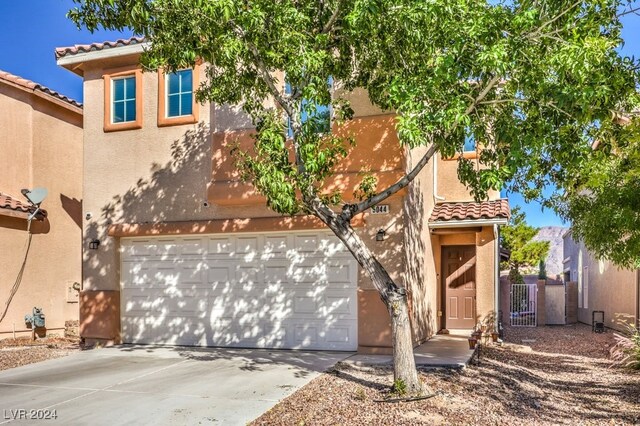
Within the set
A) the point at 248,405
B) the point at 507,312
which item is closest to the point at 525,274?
the point at 507,312

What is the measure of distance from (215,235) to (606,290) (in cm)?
1519

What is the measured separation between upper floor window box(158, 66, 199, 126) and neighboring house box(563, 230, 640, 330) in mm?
10306

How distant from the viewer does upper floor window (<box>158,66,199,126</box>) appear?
13.3 metres

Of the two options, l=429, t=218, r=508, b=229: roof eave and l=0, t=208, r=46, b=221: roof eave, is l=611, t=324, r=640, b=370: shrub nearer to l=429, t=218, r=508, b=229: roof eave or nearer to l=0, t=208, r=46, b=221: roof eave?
l=429, t=218, r=508, b=229: roof eave

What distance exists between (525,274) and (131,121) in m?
24.8

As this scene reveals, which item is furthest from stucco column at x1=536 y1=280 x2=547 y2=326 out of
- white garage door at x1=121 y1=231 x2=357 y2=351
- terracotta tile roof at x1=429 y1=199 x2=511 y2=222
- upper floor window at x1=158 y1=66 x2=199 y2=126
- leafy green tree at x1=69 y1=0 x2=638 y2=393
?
upper floor window at x1=158 y1=66 x2=199 y2=126

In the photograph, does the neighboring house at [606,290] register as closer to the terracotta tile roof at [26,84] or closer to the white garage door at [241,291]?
the white garage door at [241,291]

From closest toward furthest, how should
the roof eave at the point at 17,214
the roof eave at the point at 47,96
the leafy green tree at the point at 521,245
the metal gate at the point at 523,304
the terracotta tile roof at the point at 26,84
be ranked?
the roof eave at the point at 17,214, the terracotta tile roof at the point at 26,84, the roof eave at the point at 47,96, the metal gate at the point at 523,304, the leafy green tree at the point at 521,245

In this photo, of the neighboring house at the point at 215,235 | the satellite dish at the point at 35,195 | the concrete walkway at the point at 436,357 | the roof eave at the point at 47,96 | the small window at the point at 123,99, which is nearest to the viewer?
the concrete walkway at the point at 436,357

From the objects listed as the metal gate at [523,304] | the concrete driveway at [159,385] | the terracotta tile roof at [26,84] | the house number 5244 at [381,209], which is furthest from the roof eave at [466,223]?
the terracotta tile roof at [26,84]

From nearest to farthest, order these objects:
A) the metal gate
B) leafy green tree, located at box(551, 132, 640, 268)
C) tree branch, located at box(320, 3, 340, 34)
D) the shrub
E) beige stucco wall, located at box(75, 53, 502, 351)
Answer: tree branch, located at box(320, 3, 340, 34) < leafy green tree, located at box(551, 132, 640, 268) < the shrub < beige stucco wall, located at box(75, 53, 502, 351) < the metal gate

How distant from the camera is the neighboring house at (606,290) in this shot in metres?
17.6

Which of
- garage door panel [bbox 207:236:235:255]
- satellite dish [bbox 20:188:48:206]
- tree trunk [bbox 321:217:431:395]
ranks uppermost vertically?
satellite dish [bbox 20:188:48:206]

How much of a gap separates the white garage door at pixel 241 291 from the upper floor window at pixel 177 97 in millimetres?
2857
